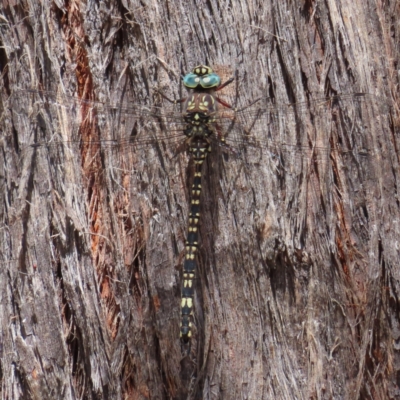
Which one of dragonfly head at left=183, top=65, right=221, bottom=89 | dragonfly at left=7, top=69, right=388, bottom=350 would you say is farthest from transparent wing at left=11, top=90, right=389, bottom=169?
dragonfly head at left=183, top=65, right=221, bottom=89

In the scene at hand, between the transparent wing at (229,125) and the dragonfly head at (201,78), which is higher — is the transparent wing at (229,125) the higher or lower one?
the lower one

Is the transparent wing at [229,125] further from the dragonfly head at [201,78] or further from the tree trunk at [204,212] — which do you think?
the dragonfly head at [201,78]

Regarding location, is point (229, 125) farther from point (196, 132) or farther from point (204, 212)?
point (204, 212)

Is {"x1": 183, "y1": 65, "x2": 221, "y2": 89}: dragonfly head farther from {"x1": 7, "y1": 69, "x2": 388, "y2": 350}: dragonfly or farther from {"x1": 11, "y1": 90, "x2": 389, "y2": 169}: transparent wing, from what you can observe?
{"x1": 11, "y1": 90, "x2": 389, "y2": 169}: transparent wing

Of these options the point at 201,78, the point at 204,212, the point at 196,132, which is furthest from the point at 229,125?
the point at 204,212

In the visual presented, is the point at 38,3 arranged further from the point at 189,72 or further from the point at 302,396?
the point at 302,396

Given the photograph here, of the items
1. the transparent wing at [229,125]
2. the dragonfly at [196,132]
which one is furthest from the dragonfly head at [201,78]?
the transparent wing at [229,125]
